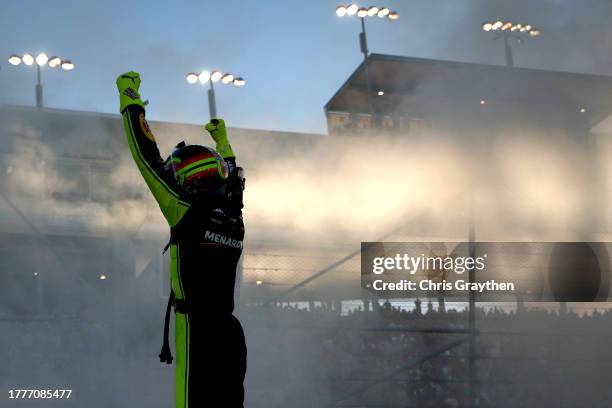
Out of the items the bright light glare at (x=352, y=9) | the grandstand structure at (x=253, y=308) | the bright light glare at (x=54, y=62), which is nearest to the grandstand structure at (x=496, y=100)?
the bright light glare at (x=352, y=9)

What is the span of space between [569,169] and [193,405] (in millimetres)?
7941

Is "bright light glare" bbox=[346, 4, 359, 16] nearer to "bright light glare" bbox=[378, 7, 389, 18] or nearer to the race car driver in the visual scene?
"bright light glare" bbox=[378, 7, 389, 18]

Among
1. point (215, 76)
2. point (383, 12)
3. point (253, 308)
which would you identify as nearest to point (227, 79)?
point (215, 76)

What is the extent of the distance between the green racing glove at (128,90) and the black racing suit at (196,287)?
3cm

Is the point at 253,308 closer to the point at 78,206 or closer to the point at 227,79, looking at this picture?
the point at 78,206

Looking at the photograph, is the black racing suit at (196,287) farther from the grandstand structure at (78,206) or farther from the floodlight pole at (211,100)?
the floodlight pole at (211,100)

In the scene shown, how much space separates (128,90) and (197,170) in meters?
0.43

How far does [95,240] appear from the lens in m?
8.81

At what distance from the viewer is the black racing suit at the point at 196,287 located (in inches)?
123

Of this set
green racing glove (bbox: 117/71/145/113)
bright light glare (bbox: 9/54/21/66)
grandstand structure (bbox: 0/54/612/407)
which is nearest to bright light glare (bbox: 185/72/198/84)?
grandstand structure (bbox: 0/54/612/407)

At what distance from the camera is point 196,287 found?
3197mm

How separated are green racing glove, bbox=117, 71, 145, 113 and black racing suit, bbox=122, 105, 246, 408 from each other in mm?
33

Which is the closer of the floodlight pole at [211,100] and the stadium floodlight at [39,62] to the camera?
the stadium floodlight at [39,62]

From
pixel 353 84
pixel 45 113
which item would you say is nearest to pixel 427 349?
pixel 45 113
